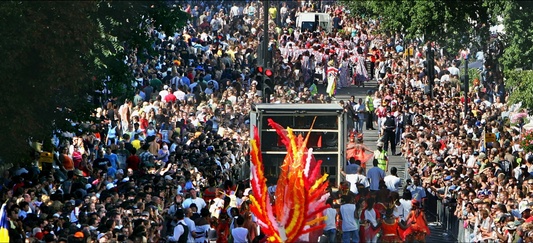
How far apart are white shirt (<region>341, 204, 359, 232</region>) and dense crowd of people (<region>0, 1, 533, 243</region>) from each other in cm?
2

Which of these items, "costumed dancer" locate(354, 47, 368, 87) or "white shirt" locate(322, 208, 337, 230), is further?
"costumed dancer" locate(354, 47, 368, 87)

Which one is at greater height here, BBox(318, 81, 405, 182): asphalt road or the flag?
BBox(318, 81, 405, 182): asphalt road

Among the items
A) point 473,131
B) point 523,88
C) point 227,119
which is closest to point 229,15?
point 227,119

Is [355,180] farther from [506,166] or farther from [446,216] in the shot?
[506,166]

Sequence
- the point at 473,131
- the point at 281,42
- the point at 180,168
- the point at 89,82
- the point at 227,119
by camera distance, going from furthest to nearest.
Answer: the point at 281,42
the point at 227,119
the point at 473,131
the point at 180,168
the point at 89,82

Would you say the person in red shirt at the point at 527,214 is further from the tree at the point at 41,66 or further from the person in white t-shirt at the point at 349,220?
the tree at the point at 41,66

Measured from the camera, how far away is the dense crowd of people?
2023 centimetres

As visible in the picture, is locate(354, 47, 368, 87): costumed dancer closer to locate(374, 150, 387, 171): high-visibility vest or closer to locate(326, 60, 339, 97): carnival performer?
locate(326, 60, 339, 97): carnival performer

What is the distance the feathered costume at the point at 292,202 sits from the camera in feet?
61.9

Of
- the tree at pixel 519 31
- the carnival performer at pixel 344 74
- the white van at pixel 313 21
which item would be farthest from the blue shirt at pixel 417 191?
the white van at pixel 313 21

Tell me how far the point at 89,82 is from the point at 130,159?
10.6 ft

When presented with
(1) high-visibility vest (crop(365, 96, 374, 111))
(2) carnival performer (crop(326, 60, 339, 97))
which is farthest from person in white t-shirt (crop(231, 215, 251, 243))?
(2) carnival performer (crop(326, 60, 339, 97))

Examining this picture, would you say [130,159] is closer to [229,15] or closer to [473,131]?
[473,131]

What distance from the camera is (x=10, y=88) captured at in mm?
21375
